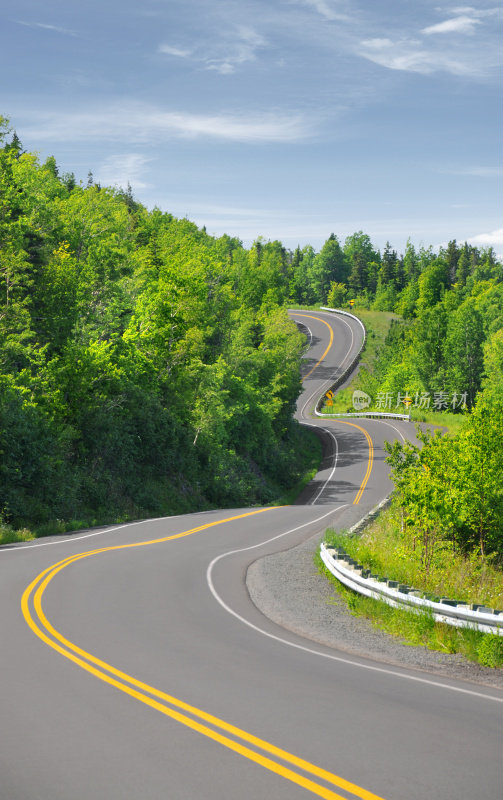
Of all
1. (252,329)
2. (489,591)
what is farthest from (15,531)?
(252,329)

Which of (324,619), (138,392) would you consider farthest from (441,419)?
(324,619)

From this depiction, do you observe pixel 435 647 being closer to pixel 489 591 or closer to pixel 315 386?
pixel 489 591

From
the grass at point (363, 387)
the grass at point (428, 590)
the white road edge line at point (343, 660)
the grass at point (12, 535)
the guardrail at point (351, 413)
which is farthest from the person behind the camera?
the guardrail at point (351, 413)

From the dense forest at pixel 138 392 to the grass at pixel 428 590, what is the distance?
4.66 ft

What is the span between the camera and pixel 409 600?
479 inches

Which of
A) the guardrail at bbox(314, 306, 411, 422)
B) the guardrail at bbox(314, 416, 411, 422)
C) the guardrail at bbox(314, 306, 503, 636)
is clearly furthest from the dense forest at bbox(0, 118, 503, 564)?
the guardrail at bbox(314, 306, 411, 422)

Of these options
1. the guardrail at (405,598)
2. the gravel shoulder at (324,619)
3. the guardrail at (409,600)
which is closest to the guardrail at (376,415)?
the gravel shoulder at (324,619)

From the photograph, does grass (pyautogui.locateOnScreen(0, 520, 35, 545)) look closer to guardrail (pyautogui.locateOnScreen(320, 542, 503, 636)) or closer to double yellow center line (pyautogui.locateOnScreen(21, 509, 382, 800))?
double yellow center line (pyautogui.locateOnScreen(21, 509, 382, 800))

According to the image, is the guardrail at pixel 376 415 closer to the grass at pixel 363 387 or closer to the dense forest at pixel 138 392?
the grass at pixel 363 387

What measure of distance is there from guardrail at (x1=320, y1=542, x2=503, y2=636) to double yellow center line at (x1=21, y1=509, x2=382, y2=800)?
4896 millimetres

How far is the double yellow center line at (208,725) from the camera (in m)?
5.87

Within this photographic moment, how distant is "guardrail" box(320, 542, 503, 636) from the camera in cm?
1059

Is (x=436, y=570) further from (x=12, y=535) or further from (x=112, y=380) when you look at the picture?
(x=112, y=380)

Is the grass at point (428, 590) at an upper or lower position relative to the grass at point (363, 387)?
lower
